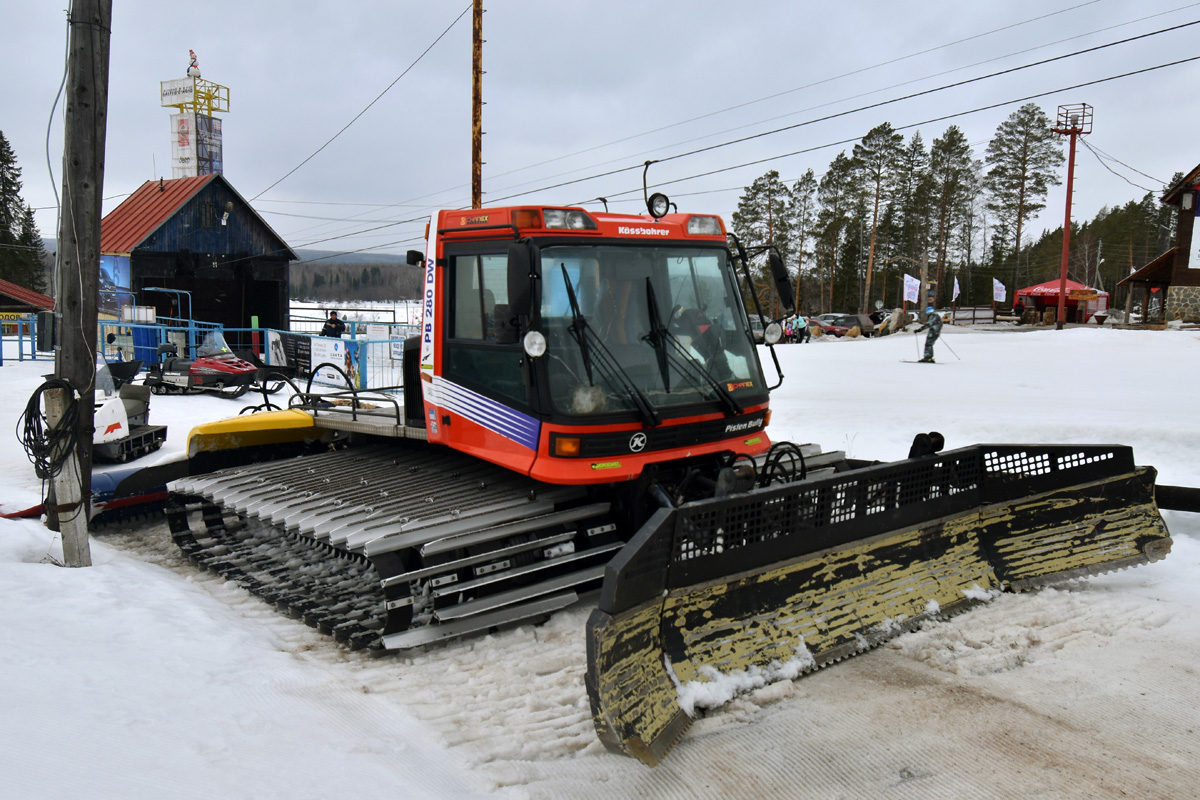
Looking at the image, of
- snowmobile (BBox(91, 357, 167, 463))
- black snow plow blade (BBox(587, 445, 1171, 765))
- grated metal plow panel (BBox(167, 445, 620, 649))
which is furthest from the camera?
snowmobile (BBox(91, 357, 167, 463))

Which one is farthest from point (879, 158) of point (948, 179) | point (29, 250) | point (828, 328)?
point (29, 250)

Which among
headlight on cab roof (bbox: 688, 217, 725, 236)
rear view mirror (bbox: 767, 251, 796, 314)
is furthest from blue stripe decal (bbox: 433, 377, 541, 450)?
rear view mirror (bbox: 767, 251, 796, 314)

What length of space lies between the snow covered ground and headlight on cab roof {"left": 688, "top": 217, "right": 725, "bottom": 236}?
8.64 ft

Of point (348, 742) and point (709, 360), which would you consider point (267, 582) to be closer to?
point (348, 742)

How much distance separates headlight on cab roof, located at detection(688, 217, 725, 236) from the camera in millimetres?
5355

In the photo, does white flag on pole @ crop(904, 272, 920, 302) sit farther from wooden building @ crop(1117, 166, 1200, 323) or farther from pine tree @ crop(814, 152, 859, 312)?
pine tree @ crop(814, 152, 859, 312)

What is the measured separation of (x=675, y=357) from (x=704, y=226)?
3.34ft

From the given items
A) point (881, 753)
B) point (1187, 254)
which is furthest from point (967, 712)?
point (1187, 254)

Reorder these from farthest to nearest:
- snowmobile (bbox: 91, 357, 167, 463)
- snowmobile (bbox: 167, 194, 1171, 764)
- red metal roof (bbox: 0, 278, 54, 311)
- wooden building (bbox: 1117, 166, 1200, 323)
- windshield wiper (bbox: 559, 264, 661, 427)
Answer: red metal roof (bbox: 0, 278, 54, 311)
wooden building (bbox: 1117, 166, 1200, 323)
snowmobile (bbox: 91, 357, 167, 463)
windshield wiper (bbox: 559, 264, 661, 427)
snowmobile (bbox: 167, 194, 1171, 764)

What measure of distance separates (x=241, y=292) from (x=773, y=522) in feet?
108

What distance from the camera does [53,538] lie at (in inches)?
238

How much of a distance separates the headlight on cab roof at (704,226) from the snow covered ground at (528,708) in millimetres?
2633

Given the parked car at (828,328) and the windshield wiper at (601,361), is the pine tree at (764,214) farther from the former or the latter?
the windshield wiper at (601,361)

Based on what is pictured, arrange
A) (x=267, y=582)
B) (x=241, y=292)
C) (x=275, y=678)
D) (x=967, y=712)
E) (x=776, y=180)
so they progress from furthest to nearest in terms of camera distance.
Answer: (x=776, y=180) → (x=241, y=292) → (x=267, y=582) → (x=275, y=678) → (x=967, y=712)
